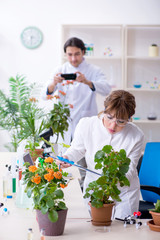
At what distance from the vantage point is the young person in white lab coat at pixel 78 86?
13.3 feet

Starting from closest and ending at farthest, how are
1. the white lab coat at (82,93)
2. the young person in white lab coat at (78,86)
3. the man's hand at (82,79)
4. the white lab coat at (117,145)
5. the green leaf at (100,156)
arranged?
the green leaf at (100,156)
the white lab coat at (117,145)
the man's hand at (82,79)
the young person in white lab coat at (78,86)
the white lab coat at (82,93)

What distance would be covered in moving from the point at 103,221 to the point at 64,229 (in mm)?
195

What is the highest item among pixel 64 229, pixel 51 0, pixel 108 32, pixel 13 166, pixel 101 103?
pixel 51 0

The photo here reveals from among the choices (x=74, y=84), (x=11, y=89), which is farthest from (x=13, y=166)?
(x=11, y=89)

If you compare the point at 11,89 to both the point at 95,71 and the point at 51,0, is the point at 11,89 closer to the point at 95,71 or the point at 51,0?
the point at 51,0

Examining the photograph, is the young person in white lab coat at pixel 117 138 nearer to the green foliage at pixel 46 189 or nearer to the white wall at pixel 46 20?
the green foliage at pixel 46 189

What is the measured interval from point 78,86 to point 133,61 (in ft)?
7.38

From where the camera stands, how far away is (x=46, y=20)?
6.10 m

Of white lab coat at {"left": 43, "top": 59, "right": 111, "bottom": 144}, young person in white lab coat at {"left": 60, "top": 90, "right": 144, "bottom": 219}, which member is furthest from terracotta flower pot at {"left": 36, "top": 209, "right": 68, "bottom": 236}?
white lab coat at {"left": 43, "top": 59, "right": 111, "bottom": 144}

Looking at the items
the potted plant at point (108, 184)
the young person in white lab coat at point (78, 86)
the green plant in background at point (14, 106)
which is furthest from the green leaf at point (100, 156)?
the green plant in background at point (14, 106)

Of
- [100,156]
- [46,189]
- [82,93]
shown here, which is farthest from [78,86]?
[46,189]

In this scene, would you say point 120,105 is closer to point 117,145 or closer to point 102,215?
point 117,145

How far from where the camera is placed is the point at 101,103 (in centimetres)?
633

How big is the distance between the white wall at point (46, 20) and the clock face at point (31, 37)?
0.07 m
